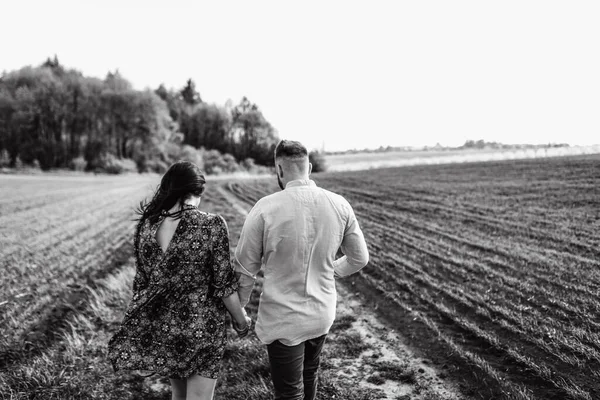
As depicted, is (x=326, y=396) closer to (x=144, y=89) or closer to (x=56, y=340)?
(x=56, y=340)

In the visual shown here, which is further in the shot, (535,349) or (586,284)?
(586,284)

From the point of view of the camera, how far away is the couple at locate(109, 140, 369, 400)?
263 centimetres

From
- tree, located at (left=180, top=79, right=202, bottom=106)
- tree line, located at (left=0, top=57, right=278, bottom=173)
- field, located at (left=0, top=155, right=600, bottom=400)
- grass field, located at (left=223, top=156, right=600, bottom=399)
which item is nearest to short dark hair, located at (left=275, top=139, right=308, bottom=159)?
field, located at (left=0, top=155, right=600, bottom=400)

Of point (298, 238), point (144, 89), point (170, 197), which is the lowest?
point (298, 238)

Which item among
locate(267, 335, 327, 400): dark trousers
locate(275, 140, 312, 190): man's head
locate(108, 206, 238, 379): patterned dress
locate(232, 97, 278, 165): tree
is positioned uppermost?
locate(232, 97, 278, 165): tree

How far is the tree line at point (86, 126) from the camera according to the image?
51.4 m

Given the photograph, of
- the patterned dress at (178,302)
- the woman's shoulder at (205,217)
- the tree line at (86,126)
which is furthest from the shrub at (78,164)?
the woman's shoulder at (205,217)

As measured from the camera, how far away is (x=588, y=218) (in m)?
10.6

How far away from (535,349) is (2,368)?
576 centimetres

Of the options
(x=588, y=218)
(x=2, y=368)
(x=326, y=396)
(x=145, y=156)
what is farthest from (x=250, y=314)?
(x=145, y=156)

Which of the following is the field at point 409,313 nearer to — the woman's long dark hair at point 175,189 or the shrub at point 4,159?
Result: the woman's long dark hair at point 175,189

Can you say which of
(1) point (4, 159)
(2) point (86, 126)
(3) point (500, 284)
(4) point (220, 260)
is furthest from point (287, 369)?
(2) point (86, 126)

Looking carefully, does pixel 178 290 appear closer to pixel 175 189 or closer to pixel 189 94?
pixel 175 189

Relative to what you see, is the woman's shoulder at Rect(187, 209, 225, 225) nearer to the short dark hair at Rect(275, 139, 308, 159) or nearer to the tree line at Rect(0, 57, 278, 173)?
the short dark hair at Rect(275, 139, 308, 159)
